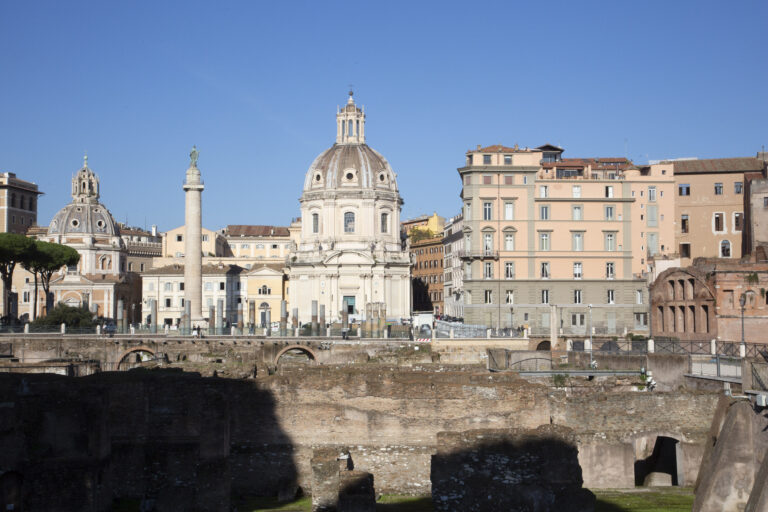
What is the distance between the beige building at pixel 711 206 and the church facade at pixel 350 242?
2748 cm

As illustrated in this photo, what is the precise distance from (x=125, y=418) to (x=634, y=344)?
2547cm

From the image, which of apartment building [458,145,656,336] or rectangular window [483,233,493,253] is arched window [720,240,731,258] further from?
rectangular window [483,233,493,253]

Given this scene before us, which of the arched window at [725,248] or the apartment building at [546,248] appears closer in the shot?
the apartment building at [546,248]

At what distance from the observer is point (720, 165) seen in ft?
228

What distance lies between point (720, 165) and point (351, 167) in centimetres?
3344

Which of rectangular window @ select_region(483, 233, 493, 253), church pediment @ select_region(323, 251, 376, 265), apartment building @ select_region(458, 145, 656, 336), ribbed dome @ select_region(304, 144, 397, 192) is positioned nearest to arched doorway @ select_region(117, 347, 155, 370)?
apartment building @ select_region(458, 145, 656, 336)

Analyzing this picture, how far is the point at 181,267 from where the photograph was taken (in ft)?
343

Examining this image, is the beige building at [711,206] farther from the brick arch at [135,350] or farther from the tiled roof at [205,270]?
the tiled roof at [205,270]

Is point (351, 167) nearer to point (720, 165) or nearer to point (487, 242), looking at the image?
point (487, 242)

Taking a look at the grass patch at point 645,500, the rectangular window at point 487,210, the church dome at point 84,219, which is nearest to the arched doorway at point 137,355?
the rectangular window at point 487,210

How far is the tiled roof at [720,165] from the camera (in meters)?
68.4

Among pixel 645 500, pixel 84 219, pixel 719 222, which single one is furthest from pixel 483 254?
pixel 84 219

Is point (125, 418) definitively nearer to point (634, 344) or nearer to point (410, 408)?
point (410, 408)

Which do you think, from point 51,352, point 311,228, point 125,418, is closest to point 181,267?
point 311,228
